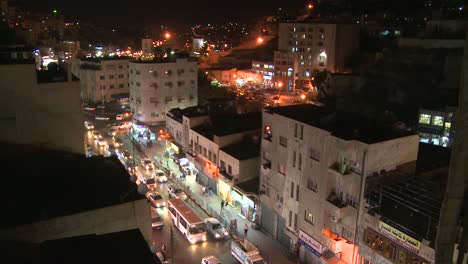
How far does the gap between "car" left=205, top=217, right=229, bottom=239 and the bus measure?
0.77m

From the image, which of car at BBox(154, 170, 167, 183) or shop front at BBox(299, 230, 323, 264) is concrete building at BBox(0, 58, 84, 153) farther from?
car at BBox(154, 170, 167, 183)

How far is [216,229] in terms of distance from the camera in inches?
890

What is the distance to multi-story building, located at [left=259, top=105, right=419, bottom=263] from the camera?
17234 mm

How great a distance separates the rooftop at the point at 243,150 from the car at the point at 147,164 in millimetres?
8153

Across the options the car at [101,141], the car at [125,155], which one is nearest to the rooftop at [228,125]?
the car at [125,155]

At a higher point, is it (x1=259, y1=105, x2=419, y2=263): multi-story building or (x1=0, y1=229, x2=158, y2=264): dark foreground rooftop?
(x1=0, y1=229, x2=158, y2=264): dark foreground rooftop

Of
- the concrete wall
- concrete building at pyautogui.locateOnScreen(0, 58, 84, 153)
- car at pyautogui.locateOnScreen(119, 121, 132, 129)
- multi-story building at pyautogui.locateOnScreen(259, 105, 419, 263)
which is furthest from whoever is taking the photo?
car at pyautogui.locateOnScreen(119, 121, 132, 129)

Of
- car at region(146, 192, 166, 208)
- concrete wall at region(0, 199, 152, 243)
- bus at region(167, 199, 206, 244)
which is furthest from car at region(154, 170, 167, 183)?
concrete wall at region(0, 199, 152, 243)

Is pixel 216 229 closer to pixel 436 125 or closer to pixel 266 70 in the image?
pixel 436 125

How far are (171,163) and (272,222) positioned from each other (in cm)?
1400

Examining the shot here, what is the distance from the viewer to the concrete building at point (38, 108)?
38.0 feet

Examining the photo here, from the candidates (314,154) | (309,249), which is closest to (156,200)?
(309,249)

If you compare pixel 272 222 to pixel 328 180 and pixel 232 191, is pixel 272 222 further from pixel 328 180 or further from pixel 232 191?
pixel 328 180

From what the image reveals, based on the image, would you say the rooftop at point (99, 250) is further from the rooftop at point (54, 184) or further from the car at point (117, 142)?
the car at point (117, 142)
